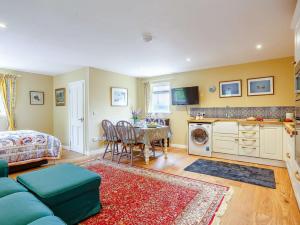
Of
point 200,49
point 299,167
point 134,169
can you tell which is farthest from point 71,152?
point 299,167

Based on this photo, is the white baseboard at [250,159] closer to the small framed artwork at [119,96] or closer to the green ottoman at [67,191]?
the small framed artwork at [119,96]

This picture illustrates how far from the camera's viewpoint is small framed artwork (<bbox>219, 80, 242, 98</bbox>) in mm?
4398

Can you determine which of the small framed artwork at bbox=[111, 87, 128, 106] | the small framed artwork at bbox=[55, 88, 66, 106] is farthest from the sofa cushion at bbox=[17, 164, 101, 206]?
the small framed artwork at bbox=[55, 88, 66, 106]

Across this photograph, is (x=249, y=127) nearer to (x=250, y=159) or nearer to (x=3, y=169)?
(x=250, y=159)

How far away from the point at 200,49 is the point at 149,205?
9.39 ft

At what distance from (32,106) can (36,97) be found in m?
0.31

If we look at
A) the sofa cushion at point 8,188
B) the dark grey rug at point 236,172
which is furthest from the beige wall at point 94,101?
the sofa cushion at point 8,188

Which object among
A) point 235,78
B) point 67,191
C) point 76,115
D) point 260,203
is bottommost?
point 260,203

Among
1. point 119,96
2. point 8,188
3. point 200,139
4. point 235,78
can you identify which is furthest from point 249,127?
point 8,188

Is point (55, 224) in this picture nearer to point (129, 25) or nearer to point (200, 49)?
point (129, 25)

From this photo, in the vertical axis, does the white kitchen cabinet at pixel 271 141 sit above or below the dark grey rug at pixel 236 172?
above

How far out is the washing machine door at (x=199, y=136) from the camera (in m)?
4.41

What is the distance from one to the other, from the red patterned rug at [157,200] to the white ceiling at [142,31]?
93.9 inches

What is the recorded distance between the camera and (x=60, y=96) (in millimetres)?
5590
